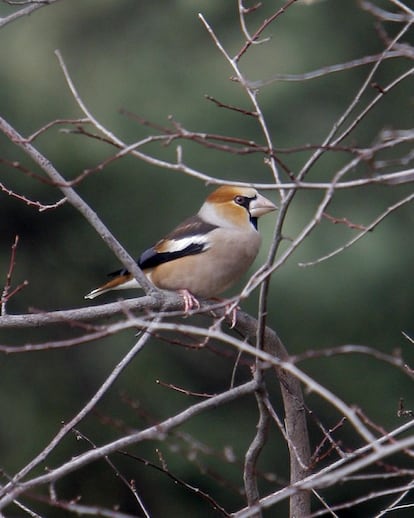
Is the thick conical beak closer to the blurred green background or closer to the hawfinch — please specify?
the hawfinch

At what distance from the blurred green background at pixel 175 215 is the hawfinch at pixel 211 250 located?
186 cm

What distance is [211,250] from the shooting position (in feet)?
14.9

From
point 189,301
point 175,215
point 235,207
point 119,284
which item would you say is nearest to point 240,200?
point 235,207

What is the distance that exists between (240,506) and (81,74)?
3.34 metres

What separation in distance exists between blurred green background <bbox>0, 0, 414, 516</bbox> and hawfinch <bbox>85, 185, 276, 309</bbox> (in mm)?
1860

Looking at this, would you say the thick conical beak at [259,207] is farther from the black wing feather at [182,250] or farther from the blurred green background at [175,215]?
the blurred green background at [175,215]

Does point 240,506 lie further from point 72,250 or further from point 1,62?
point 1,62

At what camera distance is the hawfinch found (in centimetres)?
449

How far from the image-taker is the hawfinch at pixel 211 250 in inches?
177

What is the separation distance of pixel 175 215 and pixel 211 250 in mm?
2947

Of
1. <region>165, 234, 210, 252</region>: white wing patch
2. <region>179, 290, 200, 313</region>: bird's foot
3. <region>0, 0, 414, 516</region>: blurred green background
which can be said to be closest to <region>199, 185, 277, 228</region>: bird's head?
<region>165, 234, 210, 252</region>: white wing patch

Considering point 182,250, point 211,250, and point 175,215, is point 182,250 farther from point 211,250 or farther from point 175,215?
point 175,215

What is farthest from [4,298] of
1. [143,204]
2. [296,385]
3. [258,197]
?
[143,204]

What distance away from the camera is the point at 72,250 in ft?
26.0
